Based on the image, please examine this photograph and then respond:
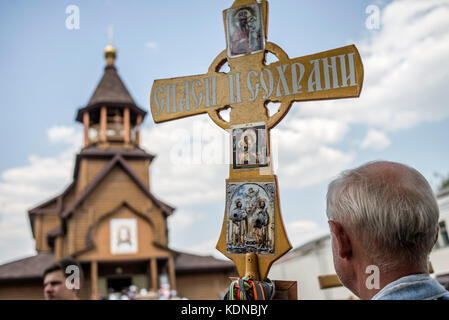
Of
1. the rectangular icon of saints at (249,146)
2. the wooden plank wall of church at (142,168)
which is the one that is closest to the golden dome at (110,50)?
the wooden plank wall of church at (142,168)

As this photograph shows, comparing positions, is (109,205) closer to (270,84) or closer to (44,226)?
(44,226)

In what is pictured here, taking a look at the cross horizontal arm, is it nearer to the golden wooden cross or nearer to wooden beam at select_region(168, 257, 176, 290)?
the golden wooden cross

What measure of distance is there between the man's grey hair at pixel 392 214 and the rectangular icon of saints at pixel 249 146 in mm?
882

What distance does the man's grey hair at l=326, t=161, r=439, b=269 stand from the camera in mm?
1318

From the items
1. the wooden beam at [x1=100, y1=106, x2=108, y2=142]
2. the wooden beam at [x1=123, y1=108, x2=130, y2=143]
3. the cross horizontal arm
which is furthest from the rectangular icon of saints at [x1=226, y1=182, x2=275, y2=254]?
the wooden beam at [x1=123, y1=108, x2=130, y2=143]

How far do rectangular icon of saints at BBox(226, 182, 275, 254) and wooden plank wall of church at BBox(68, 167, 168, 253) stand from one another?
557 inches

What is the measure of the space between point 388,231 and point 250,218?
0.95m

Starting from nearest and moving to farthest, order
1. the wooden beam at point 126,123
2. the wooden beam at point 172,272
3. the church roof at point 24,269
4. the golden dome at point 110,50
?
1. the church roof at point 24,269
2. the wooden beam at point 172,272
3. the wooden beam at point 126,123
4. the golden dome at point 110,50

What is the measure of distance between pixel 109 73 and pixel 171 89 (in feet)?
59.8

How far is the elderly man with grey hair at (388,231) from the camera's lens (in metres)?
1.31

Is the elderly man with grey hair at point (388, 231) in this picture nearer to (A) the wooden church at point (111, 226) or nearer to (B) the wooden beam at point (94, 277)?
(A) the wooden church at point (111, 226)

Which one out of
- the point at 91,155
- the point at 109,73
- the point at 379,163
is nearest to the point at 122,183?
the point at 91,155

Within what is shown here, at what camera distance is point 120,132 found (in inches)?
713

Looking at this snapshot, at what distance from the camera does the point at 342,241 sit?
1.42 m
